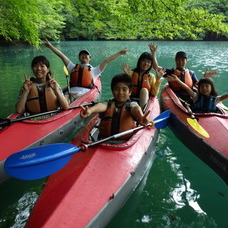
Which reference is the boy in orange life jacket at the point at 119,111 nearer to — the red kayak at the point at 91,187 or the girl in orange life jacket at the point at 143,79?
the red kayak at the point at 91,187

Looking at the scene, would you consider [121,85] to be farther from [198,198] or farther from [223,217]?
[223,217]

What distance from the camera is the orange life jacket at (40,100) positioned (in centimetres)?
358

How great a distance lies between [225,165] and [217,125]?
0.80 metres

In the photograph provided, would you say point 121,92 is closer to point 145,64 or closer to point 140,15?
point 145,64

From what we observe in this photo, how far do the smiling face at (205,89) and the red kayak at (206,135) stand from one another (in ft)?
1.42

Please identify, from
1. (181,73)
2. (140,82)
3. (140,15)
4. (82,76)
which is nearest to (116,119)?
(140,82)

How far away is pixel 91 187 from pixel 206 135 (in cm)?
194

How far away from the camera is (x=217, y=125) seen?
3324 mm

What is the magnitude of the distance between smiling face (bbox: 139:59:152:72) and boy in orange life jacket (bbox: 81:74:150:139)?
1698 millimetres

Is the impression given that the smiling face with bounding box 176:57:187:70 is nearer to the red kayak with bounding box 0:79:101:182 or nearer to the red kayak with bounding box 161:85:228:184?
the red kayak with bounding box 161:85:228:184

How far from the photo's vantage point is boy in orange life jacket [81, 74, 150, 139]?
2.74 m

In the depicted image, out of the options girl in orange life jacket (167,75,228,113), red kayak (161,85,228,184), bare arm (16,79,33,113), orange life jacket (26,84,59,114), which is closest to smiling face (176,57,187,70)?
girl in orange life jacket (167,75,228,113)

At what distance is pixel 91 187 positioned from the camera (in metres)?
2.05

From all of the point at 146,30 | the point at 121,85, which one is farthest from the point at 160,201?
the point at 146,30
